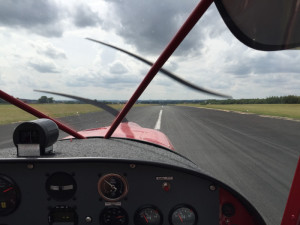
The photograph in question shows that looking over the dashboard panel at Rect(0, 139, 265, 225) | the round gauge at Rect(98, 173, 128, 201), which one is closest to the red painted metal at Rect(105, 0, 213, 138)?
the dashboard panel at Rect(0, 139, 265, 225)

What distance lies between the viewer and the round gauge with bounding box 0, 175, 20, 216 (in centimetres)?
184

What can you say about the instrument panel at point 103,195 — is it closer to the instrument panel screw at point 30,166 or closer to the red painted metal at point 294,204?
the instrument panel screw at point 30,166

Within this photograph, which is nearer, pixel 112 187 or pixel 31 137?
pixel 31 137

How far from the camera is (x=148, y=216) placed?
1.93 meters

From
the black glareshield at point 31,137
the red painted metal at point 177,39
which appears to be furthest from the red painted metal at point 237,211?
the black glareshield at point 31,137

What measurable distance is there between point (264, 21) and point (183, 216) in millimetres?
1450

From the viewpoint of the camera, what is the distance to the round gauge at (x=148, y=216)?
193 centimetres

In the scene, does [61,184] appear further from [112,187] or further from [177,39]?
[177,39]

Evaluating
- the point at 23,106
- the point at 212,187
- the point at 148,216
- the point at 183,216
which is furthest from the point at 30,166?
the point at 212,187

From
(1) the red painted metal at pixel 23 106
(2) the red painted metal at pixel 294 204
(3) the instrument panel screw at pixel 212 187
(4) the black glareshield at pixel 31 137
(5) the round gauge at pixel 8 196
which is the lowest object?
(5) the round gauge at pixel 8 196

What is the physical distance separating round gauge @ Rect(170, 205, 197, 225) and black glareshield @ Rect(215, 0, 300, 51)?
1.28 m

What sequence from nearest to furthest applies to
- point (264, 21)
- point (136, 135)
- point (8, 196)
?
point (264, 21)
point (8, 196)
point (136, 135)

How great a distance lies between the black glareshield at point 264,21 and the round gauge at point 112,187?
129 centimetres

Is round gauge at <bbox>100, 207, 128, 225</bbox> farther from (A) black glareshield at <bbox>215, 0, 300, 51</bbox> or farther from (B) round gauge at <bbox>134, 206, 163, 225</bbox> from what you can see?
(A) black glareshield at <bbox>215, 0, 300, 51</bbox>
